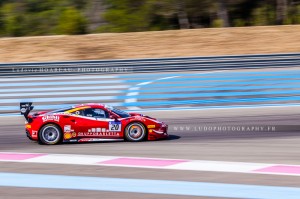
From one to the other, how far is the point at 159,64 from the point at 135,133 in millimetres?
8541

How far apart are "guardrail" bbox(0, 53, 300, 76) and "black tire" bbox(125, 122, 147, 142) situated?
26.8 feet

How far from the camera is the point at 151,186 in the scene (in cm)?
830

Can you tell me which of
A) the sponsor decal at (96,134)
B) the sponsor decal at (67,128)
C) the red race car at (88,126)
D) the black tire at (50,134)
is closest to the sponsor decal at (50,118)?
the red race car at (88,126)

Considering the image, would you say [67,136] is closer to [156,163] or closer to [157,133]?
[157,133]

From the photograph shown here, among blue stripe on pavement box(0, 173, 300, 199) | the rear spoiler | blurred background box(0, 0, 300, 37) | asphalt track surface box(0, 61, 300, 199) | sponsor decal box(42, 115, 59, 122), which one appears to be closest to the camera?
blue stripe on pavement box(0, 173, 300, 199)

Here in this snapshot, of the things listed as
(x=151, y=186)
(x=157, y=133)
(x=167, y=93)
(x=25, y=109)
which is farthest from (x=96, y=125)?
(x=167, y=93)

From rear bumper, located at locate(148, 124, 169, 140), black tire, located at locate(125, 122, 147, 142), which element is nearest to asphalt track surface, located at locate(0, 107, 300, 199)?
rear bumper, located at locate(148, 124, 169, 140)

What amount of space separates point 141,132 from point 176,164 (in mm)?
2260

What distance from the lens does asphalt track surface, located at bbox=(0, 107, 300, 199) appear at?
8547 millimetres

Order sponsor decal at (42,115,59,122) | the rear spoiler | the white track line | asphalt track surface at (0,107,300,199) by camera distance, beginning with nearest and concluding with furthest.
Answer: asphalt track surface at (0,107,300,199) → the white track line → sponsor decal at (42,115,59,122) → the rear spoiler

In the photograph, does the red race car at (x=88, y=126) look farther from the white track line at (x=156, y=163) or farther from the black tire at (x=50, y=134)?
the white track line at (x=156, y=163)

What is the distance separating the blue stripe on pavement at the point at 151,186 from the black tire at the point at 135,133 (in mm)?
3012

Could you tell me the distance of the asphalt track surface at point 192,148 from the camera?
8.55 meters

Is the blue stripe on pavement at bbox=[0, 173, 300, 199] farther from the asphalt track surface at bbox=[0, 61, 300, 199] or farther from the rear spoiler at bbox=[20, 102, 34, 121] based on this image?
the rear spoiler at bbox=[20, 102, 34, 121]
